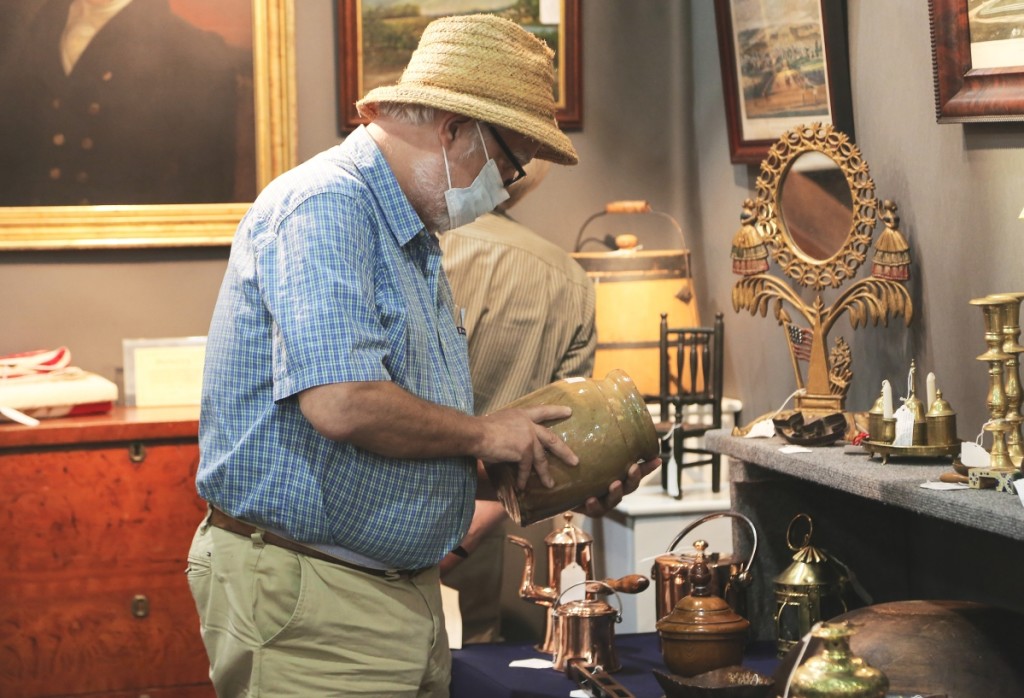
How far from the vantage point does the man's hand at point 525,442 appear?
6.25 ft

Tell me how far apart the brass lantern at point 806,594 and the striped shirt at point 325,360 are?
84 centimetres

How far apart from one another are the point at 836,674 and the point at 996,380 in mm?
794

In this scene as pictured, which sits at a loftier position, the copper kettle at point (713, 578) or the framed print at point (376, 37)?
the framed print at point (376, 37)

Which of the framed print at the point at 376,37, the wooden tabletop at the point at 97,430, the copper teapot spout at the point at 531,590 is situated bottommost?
the copper teapot spout at the point at 531,590

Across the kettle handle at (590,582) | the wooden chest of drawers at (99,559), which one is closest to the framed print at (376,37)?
the wooden chest of drawers at (99,559)

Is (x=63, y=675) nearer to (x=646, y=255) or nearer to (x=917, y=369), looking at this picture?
(x=646, y=255)

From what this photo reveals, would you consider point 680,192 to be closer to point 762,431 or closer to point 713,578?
point 762,431

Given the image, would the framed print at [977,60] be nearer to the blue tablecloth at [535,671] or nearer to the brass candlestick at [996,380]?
the brass candlestick at [996,380]

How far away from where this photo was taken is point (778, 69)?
3352mm

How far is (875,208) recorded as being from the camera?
8.54ft

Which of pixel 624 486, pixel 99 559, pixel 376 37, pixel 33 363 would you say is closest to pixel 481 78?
pixel 624 486

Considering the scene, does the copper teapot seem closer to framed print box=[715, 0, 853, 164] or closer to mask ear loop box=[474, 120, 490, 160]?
mask ear loop box=[474, 120, 490, 160]

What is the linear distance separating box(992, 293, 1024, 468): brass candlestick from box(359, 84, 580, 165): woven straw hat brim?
→ 2.51 feet

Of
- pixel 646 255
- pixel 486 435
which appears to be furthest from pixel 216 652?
pixel 646 255
